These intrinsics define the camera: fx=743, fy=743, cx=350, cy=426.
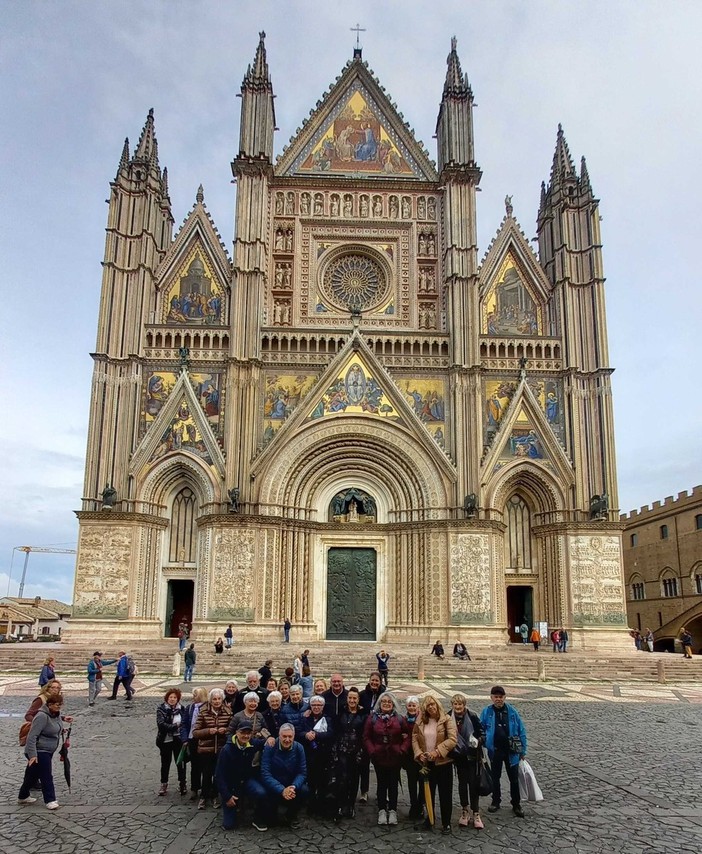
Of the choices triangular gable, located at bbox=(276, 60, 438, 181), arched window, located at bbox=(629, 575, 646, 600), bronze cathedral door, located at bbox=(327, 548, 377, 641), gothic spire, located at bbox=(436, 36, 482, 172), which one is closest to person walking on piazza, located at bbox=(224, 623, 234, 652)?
bronze cathedral door, located at bbox=(327, 548, 377, 641)

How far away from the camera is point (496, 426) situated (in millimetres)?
30406

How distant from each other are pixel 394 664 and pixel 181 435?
41.5ft

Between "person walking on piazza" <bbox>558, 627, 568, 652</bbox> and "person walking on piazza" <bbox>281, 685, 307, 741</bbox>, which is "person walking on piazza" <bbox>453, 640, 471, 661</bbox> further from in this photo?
"person walking on piazza" <bbox>281, 685, 307, 741</bbox>

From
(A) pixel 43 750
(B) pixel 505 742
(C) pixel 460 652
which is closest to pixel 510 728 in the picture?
(B) pixel 505 742

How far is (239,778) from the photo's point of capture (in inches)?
286

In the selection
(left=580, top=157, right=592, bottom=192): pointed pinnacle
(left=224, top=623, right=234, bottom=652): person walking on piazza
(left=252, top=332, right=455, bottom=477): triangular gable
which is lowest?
(left=224, top=623, right=234, bottom=652): person walking on piazza

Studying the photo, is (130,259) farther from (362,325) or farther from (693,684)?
(693,684)

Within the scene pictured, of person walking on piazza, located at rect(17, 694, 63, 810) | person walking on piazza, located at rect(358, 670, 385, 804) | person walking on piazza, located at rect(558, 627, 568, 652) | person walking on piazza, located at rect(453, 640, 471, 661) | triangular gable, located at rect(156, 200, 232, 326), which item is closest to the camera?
person walking on piazza, located at rect(17, 694, 63, 810)

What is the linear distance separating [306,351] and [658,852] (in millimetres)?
25820

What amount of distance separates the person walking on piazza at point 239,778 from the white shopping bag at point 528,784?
8.41ft

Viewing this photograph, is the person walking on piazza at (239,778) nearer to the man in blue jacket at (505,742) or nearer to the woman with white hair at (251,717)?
the woman with white hair at (251,717)

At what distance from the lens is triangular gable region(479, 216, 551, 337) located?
32031mm

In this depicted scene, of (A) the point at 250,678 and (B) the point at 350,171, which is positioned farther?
(B) the point at 350,171

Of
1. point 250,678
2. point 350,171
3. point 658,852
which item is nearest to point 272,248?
point 350,171
